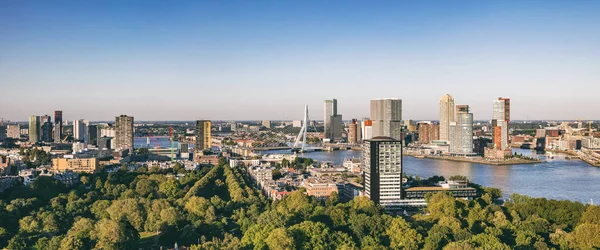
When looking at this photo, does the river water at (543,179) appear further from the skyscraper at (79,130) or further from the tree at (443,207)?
the skyscraper at (79,130)

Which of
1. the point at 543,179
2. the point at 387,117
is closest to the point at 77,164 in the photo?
the point at 543,179

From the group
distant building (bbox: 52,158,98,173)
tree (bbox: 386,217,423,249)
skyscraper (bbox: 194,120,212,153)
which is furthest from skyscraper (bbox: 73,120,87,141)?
tree (bbox: 386,217,423,249)

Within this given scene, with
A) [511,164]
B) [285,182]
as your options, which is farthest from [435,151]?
[285,182]

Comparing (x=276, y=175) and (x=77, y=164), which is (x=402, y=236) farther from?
(x=77, y=164)

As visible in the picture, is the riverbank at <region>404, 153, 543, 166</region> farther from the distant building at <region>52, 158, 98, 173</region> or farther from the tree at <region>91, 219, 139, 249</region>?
the tree at <region>91, 219, 139, 249</region>

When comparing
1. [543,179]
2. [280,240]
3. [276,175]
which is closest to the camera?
[280,240]

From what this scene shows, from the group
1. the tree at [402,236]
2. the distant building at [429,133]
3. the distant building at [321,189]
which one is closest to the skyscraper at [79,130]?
the distant building at [429,133]
